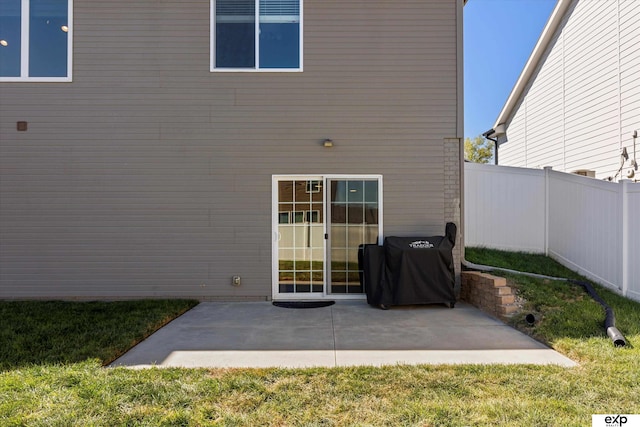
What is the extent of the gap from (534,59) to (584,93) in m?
2.68

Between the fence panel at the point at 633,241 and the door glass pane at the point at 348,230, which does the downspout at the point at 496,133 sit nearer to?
the fence panel at the point at 633,241

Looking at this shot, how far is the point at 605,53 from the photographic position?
27.4 feet

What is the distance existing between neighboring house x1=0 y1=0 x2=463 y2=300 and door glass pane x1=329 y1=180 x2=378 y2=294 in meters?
0.02

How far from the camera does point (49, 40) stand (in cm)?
607

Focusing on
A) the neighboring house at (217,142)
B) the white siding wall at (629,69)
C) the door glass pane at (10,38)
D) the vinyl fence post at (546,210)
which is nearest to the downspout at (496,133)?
the white siding wall at (629,69)

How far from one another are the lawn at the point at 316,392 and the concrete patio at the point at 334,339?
0.82ft

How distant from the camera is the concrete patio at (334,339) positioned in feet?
11.7

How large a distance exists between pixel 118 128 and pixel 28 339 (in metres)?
3.40

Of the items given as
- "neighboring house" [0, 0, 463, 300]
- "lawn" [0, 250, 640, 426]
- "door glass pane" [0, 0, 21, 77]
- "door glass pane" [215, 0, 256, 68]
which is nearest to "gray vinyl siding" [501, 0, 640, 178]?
"neighboring house" [0, 0, 463, 300]

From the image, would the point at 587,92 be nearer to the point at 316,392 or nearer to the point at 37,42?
→ the point at 316,392

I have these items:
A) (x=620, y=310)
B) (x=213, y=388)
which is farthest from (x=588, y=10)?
(x=213, y=388)

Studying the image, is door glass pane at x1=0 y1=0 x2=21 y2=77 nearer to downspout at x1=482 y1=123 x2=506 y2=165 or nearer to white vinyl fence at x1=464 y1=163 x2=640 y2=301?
white vinyl fence at x1=464 y1=163 x2=640 y2=301

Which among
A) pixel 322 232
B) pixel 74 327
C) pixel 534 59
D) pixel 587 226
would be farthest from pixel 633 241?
pixel 534 59

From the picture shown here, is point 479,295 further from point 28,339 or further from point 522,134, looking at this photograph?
point 522,134
